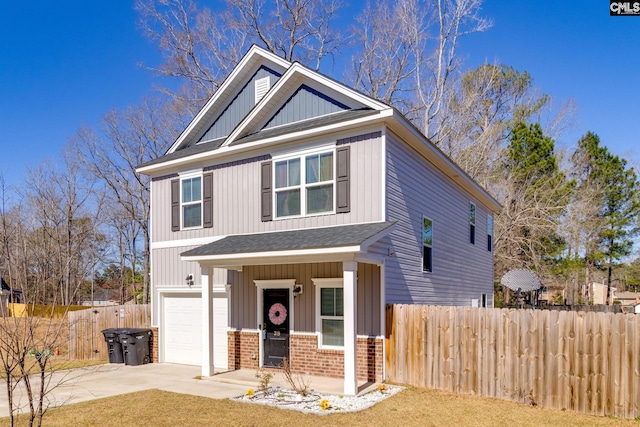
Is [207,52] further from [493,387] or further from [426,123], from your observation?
[493,387]

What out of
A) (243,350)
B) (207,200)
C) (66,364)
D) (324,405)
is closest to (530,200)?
(207,200)

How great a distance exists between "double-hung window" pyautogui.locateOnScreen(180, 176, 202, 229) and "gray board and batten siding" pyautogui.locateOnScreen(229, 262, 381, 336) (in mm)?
2172

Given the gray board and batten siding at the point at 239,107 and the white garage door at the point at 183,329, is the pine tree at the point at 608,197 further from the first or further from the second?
the white garage door at the point at 183,329

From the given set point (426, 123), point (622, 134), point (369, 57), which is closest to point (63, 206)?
point (369, 57)

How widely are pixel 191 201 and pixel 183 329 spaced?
146 inches

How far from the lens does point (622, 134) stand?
28859 millimetres

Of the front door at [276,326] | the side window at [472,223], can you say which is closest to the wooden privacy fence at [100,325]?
the front door at [276,326]

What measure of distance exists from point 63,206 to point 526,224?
30.3 metres

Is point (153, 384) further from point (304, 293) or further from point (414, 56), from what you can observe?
point (414, 56)

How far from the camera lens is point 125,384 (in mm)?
10656

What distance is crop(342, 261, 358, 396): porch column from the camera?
29.3ft

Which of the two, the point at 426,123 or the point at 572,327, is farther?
the point at 426,123

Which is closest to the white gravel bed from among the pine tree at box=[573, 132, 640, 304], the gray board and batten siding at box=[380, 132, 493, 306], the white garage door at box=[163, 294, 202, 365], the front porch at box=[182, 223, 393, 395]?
the front porch at box=[182, 223, 393, 395]

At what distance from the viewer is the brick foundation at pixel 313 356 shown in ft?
32.9
